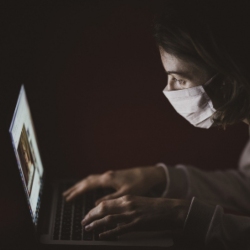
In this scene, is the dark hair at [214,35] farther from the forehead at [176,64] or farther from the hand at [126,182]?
the hand at [126,182]

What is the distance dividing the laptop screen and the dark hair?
428mm

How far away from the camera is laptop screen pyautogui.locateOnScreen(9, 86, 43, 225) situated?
0.95 meters

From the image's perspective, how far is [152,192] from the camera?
125cm

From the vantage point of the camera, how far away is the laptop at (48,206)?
0.98 m

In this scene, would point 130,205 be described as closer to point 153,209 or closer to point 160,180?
point 153,209

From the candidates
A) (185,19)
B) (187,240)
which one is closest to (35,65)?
(185,19)

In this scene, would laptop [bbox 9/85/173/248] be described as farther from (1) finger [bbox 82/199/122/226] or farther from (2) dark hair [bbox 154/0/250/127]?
(2) dark hair [bbox 154/0/250/127]

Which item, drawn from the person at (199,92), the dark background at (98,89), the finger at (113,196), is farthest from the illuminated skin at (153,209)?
the dark background at (98,89)

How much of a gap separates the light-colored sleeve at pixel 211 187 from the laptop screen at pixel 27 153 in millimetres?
399

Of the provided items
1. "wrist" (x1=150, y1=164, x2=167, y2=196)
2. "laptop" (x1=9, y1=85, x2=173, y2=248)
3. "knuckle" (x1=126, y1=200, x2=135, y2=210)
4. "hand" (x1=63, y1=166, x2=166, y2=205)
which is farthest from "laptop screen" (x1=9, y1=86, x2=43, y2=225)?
"wrist" (x1=150, y1=164, x2=167, y2=196)

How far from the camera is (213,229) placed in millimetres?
982

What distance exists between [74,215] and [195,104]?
0.46m

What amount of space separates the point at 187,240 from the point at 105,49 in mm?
706

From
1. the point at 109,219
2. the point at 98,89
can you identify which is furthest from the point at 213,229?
the point at 98,89
